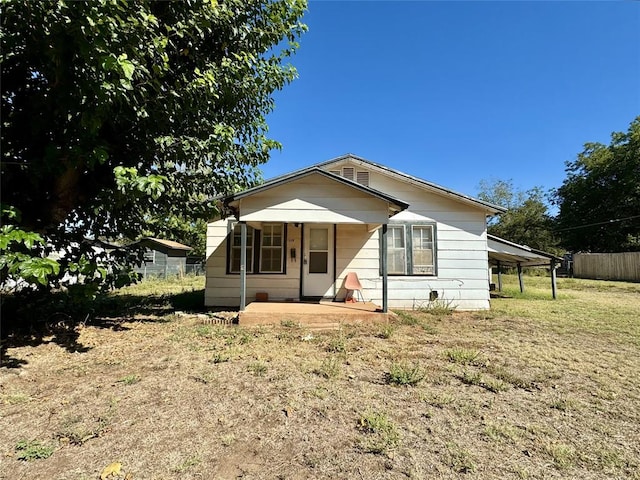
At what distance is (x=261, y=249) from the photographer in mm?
9109

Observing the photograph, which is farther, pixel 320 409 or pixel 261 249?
pixel 261 249

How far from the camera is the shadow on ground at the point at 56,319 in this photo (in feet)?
17.5

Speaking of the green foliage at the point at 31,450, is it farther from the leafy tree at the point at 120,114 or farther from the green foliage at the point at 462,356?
the green foliage at the point at 462,356

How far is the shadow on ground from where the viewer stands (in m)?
5.35

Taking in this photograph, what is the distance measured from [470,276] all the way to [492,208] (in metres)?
1.89

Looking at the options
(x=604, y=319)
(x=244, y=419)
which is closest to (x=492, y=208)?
(x=604, y=319)

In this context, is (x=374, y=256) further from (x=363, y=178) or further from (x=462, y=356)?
(x=462, y=356)

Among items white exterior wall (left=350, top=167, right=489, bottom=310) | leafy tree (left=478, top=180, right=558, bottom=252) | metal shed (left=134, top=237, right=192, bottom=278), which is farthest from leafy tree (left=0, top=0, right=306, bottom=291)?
leafy tree (left=478, top=180, right=558, bottom=252)

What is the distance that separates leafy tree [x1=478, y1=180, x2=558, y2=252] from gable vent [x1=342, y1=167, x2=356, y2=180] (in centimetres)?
2955

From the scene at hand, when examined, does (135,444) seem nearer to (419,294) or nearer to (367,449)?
(367,449)

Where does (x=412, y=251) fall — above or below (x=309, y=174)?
below

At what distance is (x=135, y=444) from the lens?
263 cm

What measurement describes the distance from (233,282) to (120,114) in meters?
5.14

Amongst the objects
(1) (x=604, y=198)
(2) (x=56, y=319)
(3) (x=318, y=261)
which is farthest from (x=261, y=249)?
(1) (x=604, y=198)
